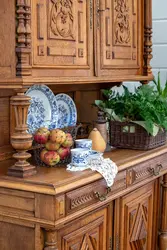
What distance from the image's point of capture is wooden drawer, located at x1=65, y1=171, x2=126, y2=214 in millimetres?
1856

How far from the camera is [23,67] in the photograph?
1.85m

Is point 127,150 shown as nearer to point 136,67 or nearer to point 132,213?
point 132,213

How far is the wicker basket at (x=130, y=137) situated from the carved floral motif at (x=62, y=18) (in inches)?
23.9

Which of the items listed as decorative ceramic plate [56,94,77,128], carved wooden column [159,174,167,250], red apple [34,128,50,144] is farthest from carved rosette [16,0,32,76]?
carved wooden column [159,174,167,250]

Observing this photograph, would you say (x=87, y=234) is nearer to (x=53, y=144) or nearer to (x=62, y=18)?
(x=53, y=144)

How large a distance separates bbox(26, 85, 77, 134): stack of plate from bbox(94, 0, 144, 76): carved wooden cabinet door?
271 millimetres

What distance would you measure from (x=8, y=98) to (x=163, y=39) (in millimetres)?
Result: 1489

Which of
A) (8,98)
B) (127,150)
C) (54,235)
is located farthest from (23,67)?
(127,150)

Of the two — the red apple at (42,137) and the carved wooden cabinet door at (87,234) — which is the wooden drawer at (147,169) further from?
the red apple at (42,137)

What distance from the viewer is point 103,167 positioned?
205 cm

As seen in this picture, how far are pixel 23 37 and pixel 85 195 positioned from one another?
26.0 inches

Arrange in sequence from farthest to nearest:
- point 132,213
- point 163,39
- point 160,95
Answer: point 163,39 < point 160,95 < point 132,213

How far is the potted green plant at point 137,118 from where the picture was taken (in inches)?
96.6

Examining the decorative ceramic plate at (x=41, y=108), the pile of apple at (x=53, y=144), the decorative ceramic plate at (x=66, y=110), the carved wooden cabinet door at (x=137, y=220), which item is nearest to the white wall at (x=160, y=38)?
the decorative ceramic plate at (x=66, y=110)
